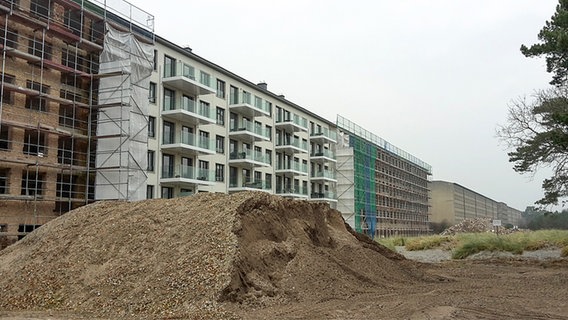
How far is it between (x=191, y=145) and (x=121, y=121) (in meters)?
6.64

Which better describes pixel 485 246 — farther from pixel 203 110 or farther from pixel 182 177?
pixel 203 110

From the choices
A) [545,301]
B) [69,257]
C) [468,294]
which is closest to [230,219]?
[69,257]

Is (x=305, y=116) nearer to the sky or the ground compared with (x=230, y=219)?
nearer to the sky

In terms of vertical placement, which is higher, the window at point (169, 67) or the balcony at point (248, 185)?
the window at point (169, 67)

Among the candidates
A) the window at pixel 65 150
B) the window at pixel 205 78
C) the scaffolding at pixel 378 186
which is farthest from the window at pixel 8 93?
the scaffolding at pixel 378 186

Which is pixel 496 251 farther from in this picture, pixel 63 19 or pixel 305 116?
pixel 305 116

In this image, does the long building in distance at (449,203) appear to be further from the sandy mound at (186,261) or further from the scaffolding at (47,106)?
the sandy mound at (186,261)

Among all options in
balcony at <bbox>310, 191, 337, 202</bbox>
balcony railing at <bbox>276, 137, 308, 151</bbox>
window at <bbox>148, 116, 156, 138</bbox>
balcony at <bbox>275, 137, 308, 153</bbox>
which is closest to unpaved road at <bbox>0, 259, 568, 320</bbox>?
window at <bbox>148, 116, 156, 138</bbox>

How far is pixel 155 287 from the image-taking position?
11508 mm

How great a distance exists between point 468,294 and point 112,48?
25.1 meters

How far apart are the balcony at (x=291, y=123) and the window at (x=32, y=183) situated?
27.6 m

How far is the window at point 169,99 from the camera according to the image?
34750 millimetres

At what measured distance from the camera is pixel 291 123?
2021 inches

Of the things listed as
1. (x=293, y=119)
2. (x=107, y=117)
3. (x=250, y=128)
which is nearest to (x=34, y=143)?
(x=107, y=117)
